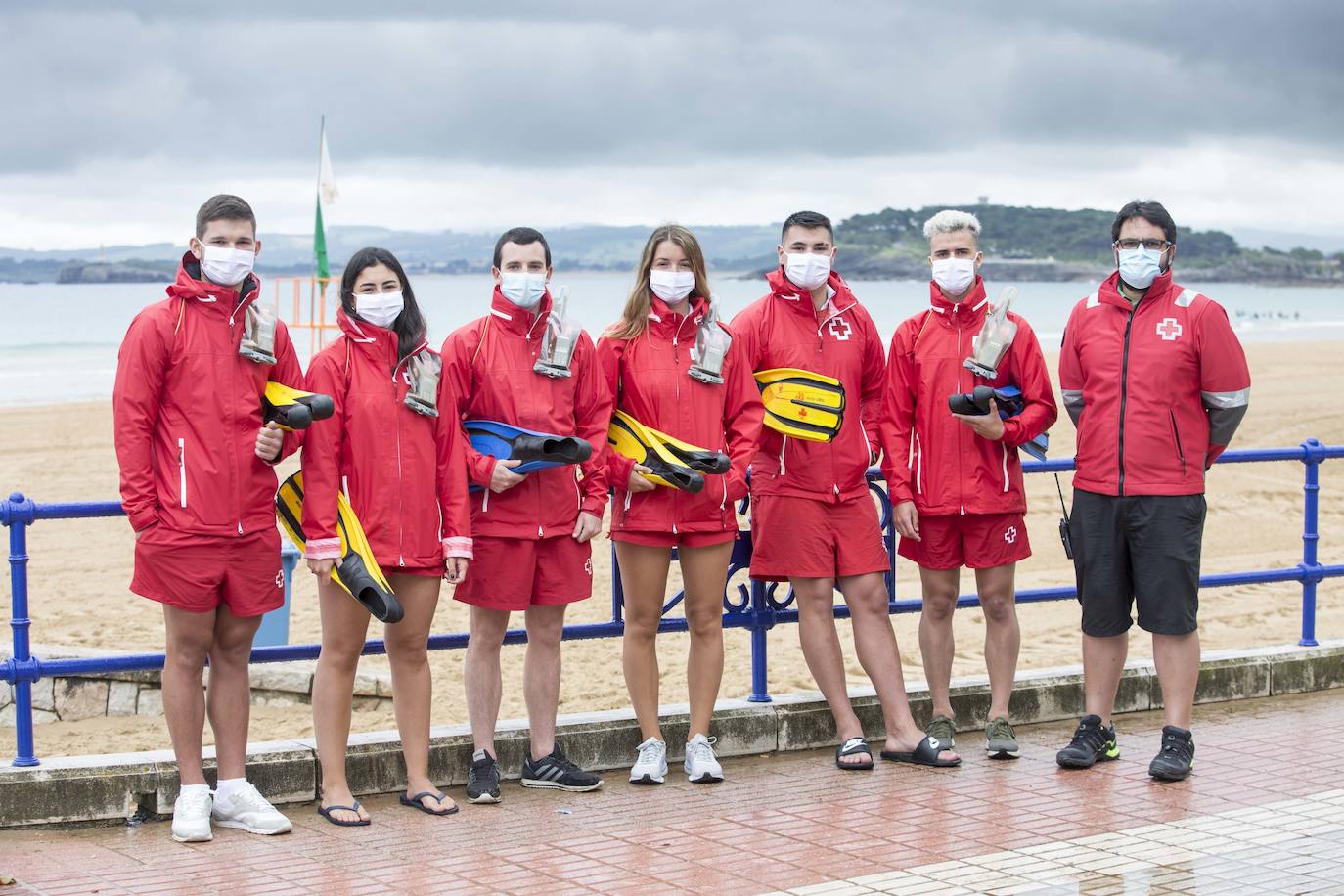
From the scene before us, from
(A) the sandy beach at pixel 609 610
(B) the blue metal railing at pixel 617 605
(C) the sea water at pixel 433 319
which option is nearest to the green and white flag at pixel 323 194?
(C) the sea water at pixel 433 319

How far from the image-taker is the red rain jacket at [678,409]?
242 inches

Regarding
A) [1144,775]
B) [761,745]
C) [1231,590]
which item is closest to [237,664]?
[761,745]

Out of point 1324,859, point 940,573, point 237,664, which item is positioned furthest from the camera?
point 940,573

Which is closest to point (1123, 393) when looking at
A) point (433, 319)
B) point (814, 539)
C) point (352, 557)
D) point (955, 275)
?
point (955, 275)

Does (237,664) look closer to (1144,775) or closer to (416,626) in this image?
(416,626)

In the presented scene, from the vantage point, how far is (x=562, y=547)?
6.01m

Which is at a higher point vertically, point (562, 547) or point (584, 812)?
point (562, 547)

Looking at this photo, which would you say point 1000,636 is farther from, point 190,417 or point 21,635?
point 21,635

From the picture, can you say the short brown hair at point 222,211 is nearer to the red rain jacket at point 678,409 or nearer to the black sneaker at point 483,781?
the red rain jacket at point 678,409

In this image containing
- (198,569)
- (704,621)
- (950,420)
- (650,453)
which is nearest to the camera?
(198,569)

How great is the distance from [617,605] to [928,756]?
1.41m

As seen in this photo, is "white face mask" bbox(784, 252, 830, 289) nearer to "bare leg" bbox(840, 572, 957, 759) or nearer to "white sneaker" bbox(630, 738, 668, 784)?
"bare leg" bbox(840, 572, 957, 759)

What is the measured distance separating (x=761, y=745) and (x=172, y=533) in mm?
2687

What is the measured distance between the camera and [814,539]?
6.45 meters
